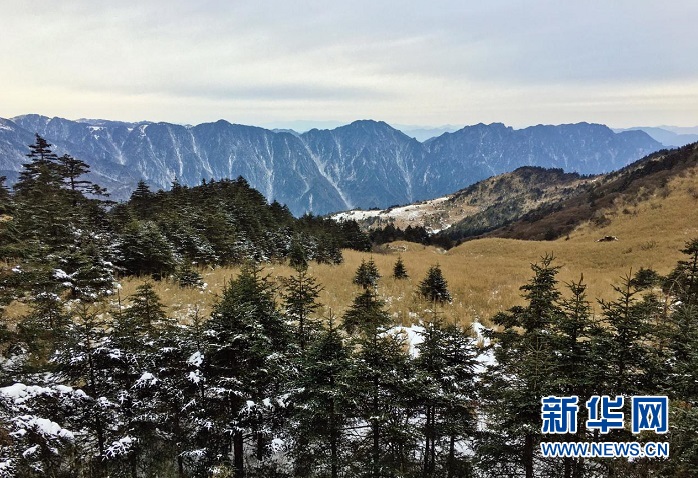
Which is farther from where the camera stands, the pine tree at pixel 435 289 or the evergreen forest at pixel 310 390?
the pine tree at pixel 435 289

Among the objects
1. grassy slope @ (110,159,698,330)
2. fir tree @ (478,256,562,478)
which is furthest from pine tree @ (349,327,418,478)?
grassy slope @ (110,159,698,330)

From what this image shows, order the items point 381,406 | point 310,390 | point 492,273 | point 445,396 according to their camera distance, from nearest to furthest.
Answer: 1. point 445,396
2. point 310,390
3. point 381,406
4. point 492,273

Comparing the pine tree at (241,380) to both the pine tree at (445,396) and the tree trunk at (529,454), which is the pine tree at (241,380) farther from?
the tree trunk at (529,454)

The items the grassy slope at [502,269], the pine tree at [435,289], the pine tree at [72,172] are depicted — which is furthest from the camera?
the pine tree at [72,172]

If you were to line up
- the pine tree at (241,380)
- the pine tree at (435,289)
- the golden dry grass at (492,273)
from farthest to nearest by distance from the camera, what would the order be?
the pine tree at (435,289) → the golden dry grass at (492,273) → the pine tree at (241,380)

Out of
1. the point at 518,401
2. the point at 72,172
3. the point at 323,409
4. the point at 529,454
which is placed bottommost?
the point at 529,454

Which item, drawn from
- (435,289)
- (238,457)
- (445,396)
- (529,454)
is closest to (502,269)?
(435,289)

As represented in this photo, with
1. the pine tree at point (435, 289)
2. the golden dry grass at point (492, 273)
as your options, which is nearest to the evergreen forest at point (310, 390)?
the golden dry grass at point (492, 273)

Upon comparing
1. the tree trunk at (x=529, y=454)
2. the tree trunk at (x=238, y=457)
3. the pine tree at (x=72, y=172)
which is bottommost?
the tree trunk at (x=238, y=457)

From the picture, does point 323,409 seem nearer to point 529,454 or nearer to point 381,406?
point 381,406

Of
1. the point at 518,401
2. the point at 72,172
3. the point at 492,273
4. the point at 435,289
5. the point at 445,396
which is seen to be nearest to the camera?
the point at 518,401

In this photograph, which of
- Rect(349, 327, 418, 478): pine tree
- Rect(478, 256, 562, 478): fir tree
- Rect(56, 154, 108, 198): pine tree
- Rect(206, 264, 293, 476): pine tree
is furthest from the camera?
Rect(56, 154, 108, 198): pine tree

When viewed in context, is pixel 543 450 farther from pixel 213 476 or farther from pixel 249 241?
pixel 249 241

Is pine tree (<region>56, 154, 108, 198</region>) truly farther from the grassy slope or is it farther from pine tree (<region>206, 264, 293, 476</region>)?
pine tree (<region>206, 264, 293, 476</region>)
